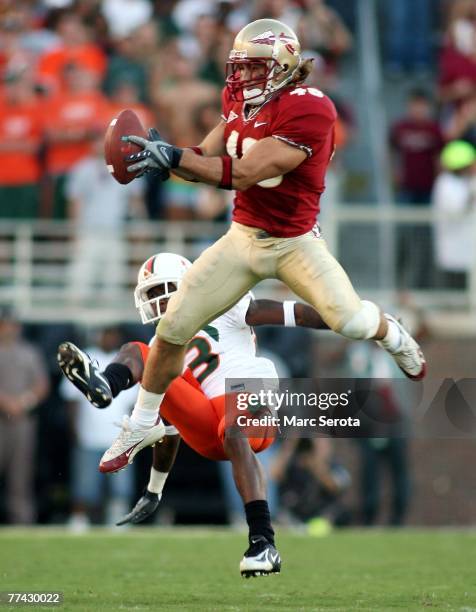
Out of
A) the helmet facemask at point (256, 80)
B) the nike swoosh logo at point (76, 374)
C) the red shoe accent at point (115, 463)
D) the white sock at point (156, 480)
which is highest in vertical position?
the helmet facemask at point (256, 80)

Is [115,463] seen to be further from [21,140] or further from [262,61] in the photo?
[21,140]

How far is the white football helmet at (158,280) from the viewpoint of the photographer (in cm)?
788

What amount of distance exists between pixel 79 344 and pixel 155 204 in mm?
1484

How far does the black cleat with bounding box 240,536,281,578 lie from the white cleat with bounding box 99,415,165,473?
92 cm

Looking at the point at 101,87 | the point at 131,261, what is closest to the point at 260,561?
the point at 131,261

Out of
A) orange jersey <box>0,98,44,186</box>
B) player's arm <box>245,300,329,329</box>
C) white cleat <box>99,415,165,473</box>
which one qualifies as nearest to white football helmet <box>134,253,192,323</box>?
player's arm <box>245,300,329,329</box>

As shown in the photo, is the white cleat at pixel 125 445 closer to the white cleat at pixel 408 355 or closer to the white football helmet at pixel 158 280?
the white football helmet at pixel 158 280

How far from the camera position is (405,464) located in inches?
512

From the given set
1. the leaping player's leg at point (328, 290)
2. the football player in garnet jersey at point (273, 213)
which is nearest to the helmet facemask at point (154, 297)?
the football player in garnet jersey at point (273, 213)

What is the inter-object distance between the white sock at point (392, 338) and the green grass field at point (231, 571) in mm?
1255

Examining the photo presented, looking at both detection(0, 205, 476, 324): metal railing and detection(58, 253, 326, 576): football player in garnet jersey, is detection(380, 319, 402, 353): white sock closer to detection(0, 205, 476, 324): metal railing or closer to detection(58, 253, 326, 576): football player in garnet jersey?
detection(58, 253, 326, 576): football player in garnet jersey

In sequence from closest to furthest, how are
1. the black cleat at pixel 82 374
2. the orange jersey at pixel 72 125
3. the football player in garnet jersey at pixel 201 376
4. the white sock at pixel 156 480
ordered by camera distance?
the black cleat at pixel 82 374 < the football player in garnet jersey at pixel 201 376 < the white sock at pixel 156 480 < the orange jersey at pixel 72 125

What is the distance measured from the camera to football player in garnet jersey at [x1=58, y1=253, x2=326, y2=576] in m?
7.38

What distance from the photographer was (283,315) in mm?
7898
